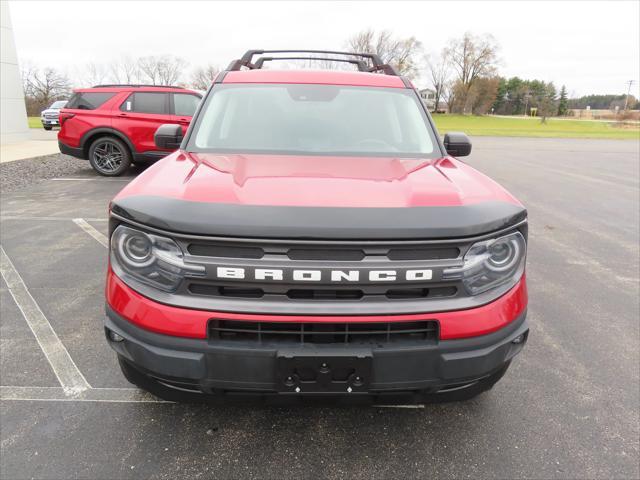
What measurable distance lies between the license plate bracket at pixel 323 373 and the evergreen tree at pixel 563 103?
435 feet

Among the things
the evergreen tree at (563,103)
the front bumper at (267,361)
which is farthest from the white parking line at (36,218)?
the evergreen tree at (563,103)

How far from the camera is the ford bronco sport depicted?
1.75 meters

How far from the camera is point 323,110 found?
10.7 feet

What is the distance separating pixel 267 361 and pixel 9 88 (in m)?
18.6

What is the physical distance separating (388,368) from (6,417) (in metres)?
2.14

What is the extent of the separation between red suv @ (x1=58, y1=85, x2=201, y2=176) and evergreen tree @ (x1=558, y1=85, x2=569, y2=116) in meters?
126

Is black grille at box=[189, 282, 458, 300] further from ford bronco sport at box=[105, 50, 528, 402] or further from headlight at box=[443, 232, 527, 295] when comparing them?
headlight at box=[443, 232, 527, 295]

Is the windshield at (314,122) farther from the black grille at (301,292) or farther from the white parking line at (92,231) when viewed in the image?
the white parking line at (92,231)

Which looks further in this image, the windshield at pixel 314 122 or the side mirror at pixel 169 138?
the side mirror at pixel 169 138

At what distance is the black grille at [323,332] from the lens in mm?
1788

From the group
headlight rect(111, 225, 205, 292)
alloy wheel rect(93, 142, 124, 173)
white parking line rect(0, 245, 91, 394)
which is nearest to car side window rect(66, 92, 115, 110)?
alloy wheel rect(93, 142, 124, 173)

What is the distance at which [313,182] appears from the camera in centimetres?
208

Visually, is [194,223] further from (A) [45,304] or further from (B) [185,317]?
(A) [45,304]

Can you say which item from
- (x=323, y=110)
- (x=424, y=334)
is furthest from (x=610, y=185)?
(x=424, y=334)
